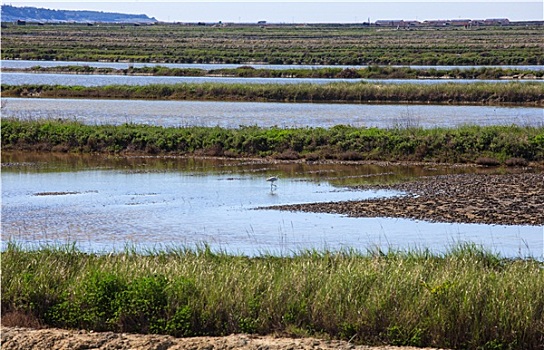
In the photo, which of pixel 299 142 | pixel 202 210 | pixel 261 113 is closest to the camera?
pixel 202 210

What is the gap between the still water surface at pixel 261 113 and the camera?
39.2 metres

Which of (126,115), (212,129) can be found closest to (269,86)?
(126,115)

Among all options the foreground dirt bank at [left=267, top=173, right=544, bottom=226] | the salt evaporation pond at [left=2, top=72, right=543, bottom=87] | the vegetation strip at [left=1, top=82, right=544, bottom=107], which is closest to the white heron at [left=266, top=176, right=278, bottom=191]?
the foreground dirt bank at [left=267, top=173, right=544, bottom=226]

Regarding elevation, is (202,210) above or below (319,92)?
above

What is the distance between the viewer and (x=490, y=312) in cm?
1088

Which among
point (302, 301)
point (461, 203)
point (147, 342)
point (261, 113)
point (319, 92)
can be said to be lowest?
point (261, 113)

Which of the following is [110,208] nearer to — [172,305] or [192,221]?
Answer: [192,221]

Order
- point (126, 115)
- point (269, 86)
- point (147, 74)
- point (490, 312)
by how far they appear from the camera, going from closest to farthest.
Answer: point (490, 312) → point (126, 115) → point (269, 86) → point (147, 74)

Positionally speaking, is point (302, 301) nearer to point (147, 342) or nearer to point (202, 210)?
point (147, 342)

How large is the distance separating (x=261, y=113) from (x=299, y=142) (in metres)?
12.7

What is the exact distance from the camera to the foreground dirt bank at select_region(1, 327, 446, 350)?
10672 millimetres

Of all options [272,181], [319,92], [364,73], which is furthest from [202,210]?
[364,73]

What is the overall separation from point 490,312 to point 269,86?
4397 cm

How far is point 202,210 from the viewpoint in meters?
21.9
